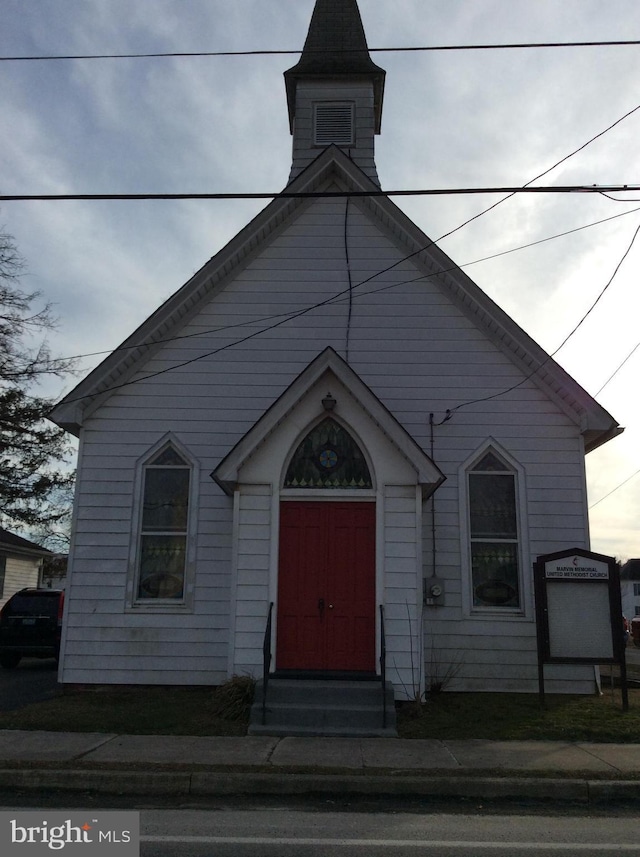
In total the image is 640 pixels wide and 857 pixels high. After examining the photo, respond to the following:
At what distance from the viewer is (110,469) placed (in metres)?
11.6

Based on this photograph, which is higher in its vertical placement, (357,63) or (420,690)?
(357,63)

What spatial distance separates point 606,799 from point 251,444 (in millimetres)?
5877

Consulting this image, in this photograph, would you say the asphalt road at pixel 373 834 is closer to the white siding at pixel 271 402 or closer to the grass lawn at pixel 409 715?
the grass lawn at pixel 409 715

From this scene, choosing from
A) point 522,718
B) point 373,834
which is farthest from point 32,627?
point 373,834

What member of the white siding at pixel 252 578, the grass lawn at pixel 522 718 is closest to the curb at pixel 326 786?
the grass lawn at pixel 522 718

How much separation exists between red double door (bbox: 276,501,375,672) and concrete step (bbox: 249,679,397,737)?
620mm

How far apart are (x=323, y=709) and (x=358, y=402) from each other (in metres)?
4.04

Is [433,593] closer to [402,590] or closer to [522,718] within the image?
[402,590]

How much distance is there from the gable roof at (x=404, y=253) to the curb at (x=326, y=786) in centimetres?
605

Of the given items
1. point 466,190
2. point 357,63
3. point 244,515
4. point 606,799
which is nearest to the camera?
point 606,799

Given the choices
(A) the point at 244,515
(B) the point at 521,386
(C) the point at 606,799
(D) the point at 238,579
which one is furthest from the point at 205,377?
(C) the point at 606,799

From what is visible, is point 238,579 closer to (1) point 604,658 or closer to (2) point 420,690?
(2) point 420,690

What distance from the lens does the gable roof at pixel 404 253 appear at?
37.8 feet
